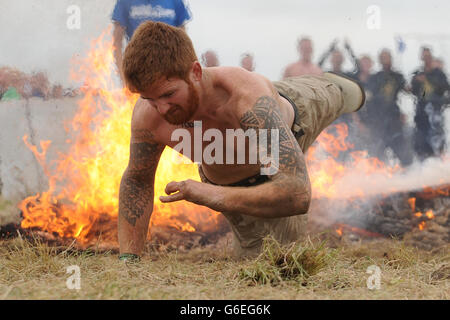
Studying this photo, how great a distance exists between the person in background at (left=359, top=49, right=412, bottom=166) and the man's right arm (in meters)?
3.13

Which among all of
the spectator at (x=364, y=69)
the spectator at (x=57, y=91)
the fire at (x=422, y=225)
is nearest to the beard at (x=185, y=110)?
the spectator at (x=57, y=91)

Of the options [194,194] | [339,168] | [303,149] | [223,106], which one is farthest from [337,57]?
[194,194]

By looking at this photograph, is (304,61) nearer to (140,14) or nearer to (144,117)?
(140,14)

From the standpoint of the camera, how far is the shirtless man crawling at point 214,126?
2822mm

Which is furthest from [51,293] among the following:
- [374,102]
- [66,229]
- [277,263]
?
[374,102]

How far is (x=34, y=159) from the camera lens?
19.4 ft

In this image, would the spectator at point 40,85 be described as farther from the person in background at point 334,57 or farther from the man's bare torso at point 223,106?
the person in background at point 334,57

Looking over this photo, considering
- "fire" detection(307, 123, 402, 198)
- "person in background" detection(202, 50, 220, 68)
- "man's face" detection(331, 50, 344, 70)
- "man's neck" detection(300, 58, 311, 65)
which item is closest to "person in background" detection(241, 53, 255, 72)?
"person in background" detection(202, 50, 220, 68)

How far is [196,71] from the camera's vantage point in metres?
3.06

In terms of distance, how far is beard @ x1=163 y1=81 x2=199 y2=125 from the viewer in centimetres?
307

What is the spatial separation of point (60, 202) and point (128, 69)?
133 inches

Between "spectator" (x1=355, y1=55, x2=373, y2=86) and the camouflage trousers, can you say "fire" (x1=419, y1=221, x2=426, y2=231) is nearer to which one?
"spectator" (x1=355, y1=55, x2=373, y2=86)

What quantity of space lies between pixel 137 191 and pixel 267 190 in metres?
1.24

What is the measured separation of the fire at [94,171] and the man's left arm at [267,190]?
3063 millimetres
